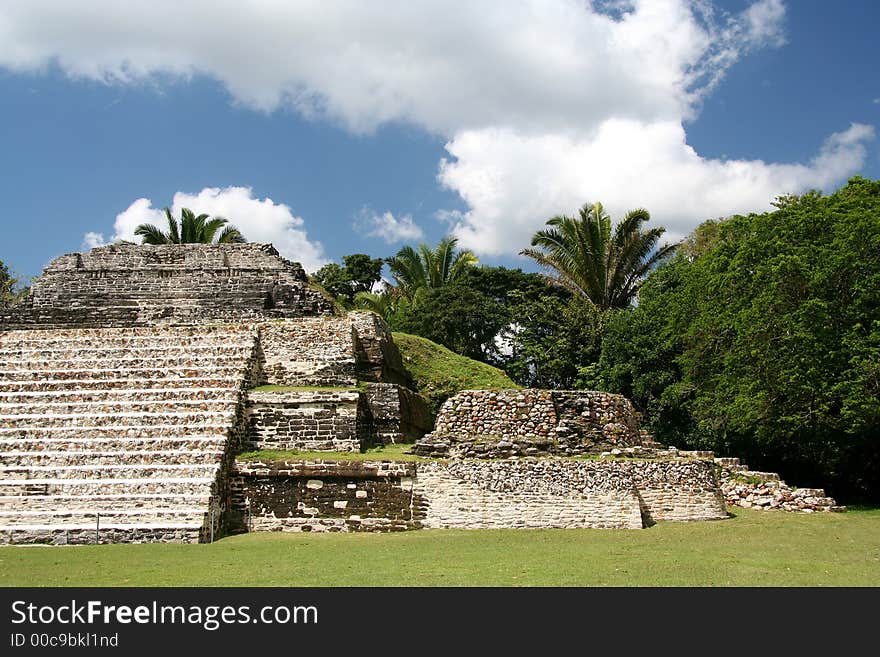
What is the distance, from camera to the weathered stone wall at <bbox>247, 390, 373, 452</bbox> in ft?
42.2

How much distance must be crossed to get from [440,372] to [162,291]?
721 centimetres

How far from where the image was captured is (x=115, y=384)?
1375 cm

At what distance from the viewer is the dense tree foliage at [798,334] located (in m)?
14.5

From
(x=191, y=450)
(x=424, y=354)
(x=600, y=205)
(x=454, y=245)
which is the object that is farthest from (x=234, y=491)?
(x=454, y=245)

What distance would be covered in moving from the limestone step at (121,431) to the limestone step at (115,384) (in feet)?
4.09

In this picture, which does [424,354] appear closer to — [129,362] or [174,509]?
[129,362]

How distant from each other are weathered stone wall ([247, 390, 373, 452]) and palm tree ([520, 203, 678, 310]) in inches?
724

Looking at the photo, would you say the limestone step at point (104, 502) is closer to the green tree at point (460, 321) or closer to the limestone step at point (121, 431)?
the limestone step at point (121, 431)

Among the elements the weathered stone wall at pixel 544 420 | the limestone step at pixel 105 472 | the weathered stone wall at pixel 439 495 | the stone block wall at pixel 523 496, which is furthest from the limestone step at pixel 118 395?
the stone block wall at pixel 523 496

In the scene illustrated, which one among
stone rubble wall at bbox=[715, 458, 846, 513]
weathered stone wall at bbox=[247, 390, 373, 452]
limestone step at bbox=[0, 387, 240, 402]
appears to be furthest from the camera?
stone rubble wall at bbox=[715, 458, 846, 513]

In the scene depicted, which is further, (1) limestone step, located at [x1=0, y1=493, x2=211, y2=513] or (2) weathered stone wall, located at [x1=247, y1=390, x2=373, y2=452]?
(2) weathered stone wall, located at [x1=247, y1=390, x2=373, y2=452]

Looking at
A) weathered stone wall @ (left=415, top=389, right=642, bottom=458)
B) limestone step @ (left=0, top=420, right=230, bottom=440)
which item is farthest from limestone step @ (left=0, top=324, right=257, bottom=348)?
weathered stone wall @ (left=415, top=389, right=642, bottom=458)

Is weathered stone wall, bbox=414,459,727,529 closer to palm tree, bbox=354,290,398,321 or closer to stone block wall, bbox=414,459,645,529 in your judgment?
stone block wall, bbox=414,459,645,529

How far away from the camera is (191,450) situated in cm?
1165
